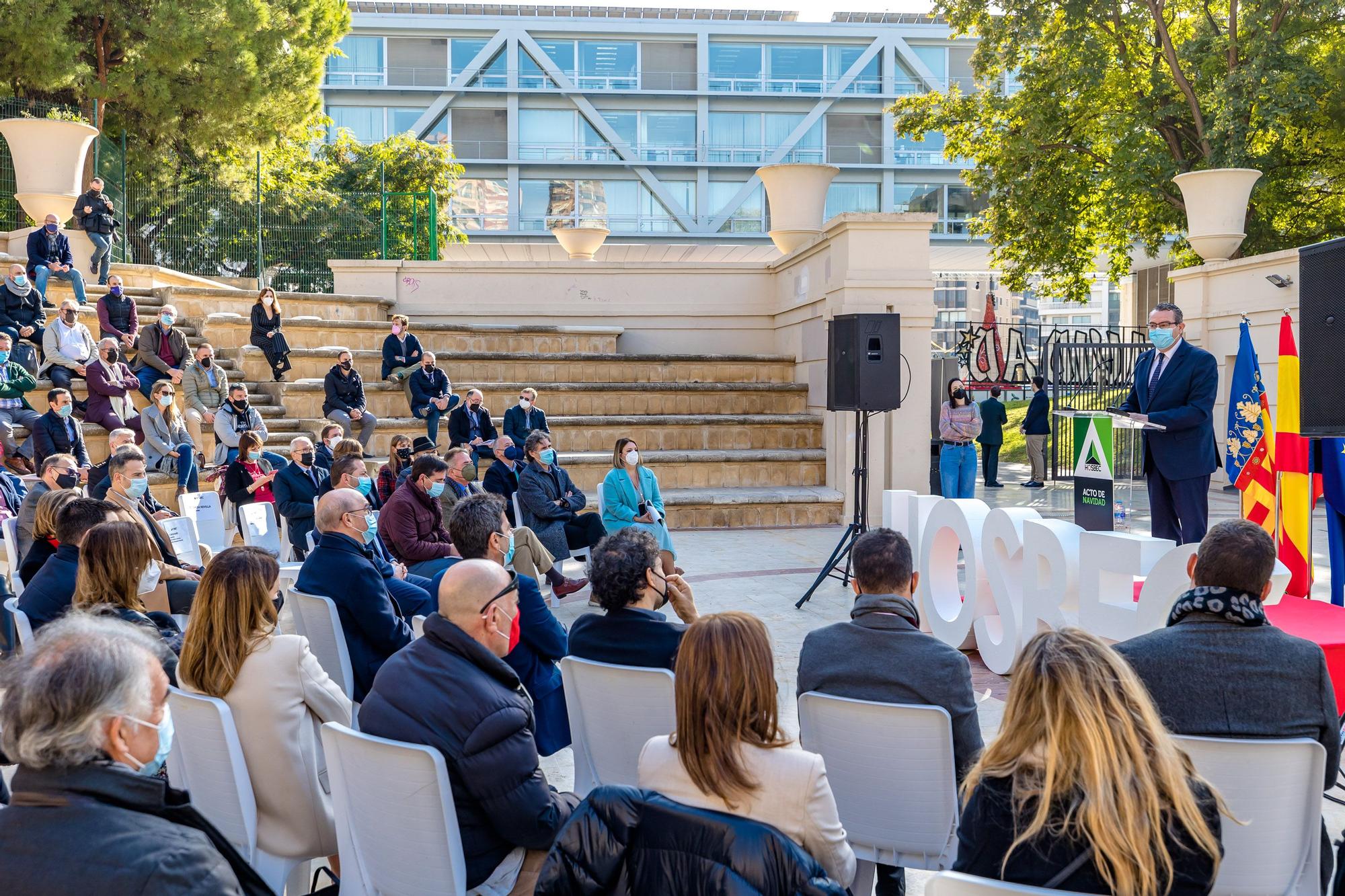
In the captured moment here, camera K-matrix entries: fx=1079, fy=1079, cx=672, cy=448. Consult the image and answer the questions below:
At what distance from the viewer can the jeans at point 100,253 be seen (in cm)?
1373

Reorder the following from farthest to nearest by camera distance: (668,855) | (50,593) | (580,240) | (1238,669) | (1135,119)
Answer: (1135,119) < (580,240) < (50,593) < (1238,669) < (668,855)

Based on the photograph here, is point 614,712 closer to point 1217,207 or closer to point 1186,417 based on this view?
point 1186,417

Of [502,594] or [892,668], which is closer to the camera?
[502,594]

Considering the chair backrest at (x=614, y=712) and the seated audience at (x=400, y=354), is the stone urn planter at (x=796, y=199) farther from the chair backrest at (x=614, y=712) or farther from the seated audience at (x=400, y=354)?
the chair backrest at (x=614, y=712)

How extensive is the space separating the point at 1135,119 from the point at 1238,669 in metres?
16.8

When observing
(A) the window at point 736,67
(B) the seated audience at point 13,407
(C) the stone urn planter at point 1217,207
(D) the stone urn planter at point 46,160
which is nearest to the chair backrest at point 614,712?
(B) the seated audience at point 13,407

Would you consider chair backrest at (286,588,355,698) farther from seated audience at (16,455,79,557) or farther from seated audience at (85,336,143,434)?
seated audience at (85,336,143,434)

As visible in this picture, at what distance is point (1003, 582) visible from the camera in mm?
5594

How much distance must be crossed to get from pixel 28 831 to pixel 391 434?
37.4 ft

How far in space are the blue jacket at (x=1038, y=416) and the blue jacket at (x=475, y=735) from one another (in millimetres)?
13319

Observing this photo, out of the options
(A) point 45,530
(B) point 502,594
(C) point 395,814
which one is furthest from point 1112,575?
(A) point 45,530

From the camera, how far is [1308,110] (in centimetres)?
1529

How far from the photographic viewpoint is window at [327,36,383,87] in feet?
131

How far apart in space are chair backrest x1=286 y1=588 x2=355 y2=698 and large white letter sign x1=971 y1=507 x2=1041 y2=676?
3.22 meters
